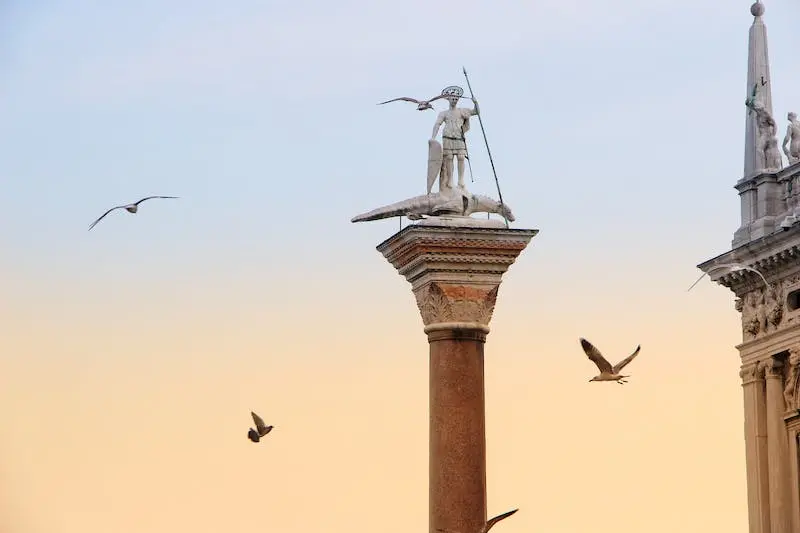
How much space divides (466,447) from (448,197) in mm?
4280

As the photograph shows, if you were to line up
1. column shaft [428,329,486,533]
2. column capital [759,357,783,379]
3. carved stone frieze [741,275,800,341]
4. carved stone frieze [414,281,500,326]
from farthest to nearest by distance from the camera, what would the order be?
column capital [759,357,783,379] < carved stone frieze [741,275,800,341] < carved stone frieze [414,281,500,326] < column shaft [428,329,486,533]

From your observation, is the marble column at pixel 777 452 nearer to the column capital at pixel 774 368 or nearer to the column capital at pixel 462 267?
the column capital at pixel 774 368

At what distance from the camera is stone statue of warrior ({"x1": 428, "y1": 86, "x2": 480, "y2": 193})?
47125 mm

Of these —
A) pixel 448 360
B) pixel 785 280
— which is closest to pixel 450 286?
pixel 448 360

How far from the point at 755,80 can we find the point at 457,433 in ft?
75.3

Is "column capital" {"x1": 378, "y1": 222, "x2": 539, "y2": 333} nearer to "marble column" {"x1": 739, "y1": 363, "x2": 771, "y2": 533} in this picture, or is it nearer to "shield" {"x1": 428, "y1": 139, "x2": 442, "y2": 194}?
"shield" {"x1": 428, "y1": 139, "x2": 442, "y2": 194}

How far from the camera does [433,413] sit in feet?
148

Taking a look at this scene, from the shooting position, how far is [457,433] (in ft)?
147

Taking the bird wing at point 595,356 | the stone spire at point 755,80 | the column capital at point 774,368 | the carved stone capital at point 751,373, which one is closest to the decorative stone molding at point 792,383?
the column capital at point 774,368

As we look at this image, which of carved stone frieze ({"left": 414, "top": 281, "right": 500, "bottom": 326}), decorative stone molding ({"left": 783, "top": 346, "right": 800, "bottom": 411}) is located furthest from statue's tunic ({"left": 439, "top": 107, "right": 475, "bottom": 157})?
decorative stone molding ({"left": 783, "top": 346, "right": 800, "bottom": 411})

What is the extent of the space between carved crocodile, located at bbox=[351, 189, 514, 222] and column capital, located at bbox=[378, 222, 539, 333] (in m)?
0.76

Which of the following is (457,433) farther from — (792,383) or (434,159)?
(792,383)

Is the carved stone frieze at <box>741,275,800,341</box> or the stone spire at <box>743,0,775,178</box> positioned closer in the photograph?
the carved stone frieze at <box>741,275,800,341</box>

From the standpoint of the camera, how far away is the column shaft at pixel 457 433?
1748 inches
